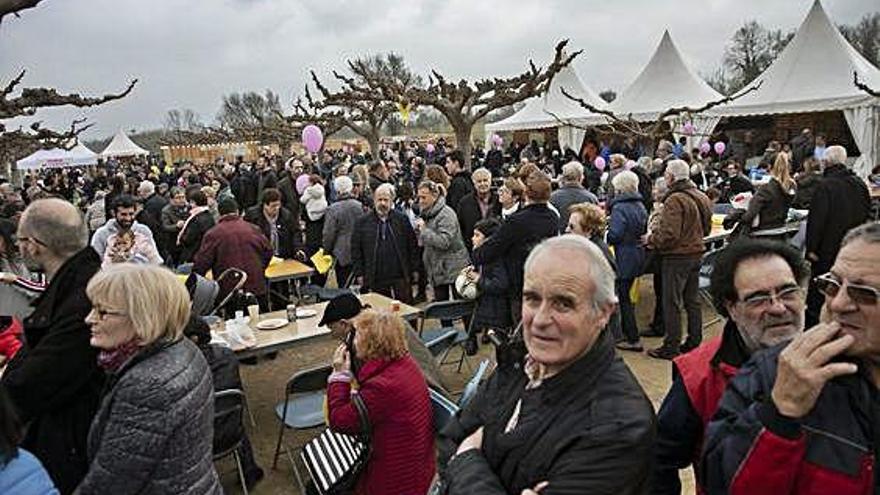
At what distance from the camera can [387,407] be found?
261 centimetres

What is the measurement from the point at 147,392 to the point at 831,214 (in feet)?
18.0

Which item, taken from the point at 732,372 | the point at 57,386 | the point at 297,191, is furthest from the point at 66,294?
the point at 297,191

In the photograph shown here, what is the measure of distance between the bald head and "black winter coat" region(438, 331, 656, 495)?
175 cm

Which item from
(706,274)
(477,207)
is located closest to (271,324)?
(477,207)

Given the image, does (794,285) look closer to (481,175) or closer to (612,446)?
(612,446)

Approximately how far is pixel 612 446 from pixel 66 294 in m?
2.00

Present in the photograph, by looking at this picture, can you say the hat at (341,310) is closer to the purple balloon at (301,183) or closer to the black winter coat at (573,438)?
the black winter coat at (573,438)

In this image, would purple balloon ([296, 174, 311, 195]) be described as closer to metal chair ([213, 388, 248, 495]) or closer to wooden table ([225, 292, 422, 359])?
wooden table ([225, 292, 422, 359])

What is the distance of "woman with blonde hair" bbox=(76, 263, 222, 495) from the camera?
2.00 metres

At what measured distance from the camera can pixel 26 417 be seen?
2273 millimetres

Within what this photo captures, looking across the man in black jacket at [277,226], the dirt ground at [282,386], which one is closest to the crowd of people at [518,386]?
the dirt ground at [282,386]

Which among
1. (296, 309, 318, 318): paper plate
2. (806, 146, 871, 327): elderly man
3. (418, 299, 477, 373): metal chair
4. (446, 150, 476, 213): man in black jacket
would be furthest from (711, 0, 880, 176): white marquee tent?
(296, 309, 318, 318): paper plate

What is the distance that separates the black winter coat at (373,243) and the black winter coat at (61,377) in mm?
3369

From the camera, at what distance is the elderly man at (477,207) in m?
6.61
